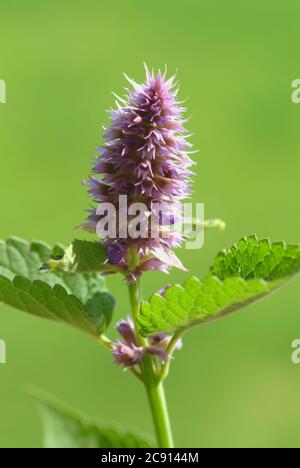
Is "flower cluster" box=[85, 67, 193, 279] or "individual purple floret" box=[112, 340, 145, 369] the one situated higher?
"flower cluster" box=[85, 67, 193, 279]

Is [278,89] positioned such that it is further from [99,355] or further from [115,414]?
[115,414]

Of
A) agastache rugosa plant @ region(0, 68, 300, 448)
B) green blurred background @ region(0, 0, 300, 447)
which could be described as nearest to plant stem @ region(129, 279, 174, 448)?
agastache rugosa plant @ region(0, 68, 300, 448)

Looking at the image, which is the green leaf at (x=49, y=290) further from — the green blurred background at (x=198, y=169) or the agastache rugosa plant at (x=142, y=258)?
the green blurred background at (x=198, y=169)

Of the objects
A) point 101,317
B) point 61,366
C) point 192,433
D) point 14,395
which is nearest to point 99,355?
point 61,366

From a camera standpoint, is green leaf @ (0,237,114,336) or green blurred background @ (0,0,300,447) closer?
green leaf @ (0,237,114,336)

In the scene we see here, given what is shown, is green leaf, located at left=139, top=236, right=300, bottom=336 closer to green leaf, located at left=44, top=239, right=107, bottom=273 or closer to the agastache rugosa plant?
the agastache rugosa plant

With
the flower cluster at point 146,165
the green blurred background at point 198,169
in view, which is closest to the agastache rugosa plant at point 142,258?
the flower cluster at point 146,165

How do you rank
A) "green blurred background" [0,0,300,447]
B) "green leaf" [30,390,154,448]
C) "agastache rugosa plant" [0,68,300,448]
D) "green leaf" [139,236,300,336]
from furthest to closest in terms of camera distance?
1. "green blurred background" [0,0,300,447]
2. "green leaf" [30,390,154,448]
3. "agastache rugosa plant" [0,68,300,448]
4. "green leaf" [139,236,300,336]
